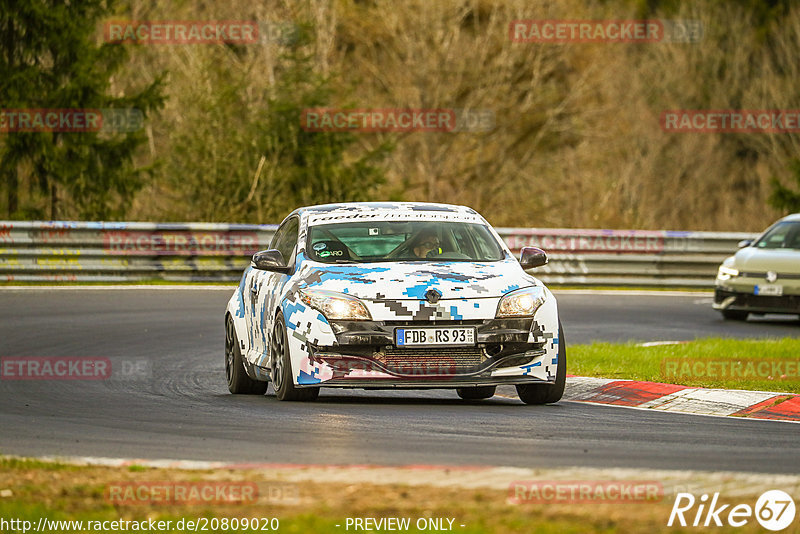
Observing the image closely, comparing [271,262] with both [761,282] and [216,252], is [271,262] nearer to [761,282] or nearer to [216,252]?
[761,282]

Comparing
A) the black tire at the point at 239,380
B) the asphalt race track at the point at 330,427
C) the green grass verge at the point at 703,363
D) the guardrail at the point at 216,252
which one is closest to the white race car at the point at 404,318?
the asphalt race track at the point at 330,427

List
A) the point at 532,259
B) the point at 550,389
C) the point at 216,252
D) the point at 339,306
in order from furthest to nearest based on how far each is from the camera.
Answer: the point at 216,252, the point at 532,259, the point at 550,389, the point at 339,306

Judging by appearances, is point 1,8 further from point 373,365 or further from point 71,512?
point 71,512

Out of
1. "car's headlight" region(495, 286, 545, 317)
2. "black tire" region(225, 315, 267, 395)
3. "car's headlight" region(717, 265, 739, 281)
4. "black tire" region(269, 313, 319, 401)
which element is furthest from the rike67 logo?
"car's headlight" region(717, 265, 739, 281)

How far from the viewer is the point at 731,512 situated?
20.8 ft

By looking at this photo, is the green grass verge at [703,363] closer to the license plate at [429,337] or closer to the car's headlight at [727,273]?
the license plate at [429,337]

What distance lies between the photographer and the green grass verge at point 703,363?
499 inches

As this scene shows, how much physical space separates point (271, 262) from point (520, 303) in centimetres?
209

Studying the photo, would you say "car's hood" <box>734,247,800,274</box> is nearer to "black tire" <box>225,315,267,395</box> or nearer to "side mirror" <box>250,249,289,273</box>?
"black tire" <box>225,315,267,395</box>

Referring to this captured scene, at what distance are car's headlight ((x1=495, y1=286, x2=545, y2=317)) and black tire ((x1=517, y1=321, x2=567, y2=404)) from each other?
0.32 meters

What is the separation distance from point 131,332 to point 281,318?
7037 mm

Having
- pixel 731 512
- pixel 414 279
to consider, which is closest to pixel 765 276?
pixel 414 279

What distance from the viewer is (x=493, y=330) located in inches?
413

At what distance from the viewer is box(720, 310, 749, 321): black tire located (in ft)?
71.0
